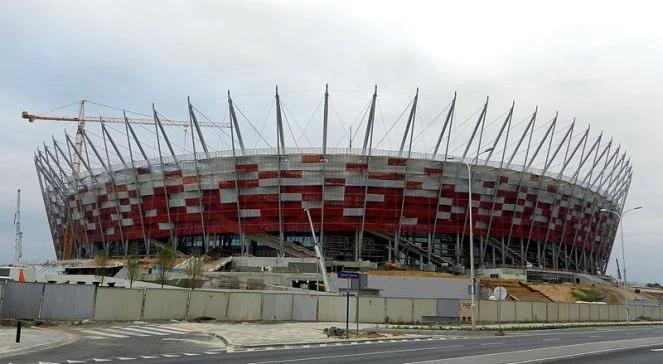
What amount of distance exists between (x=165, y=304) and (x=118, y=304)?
327cm

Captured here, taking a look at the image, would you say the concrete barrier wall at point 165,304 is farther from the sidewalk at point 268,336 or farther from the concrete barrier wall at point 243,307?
the sidewalk at point 268,336

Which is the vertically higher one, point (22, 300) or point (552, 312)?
point (22, 300)

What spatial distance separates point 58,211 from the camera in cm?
11688

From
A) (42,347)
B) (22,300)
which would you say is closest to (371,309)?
(22,300)

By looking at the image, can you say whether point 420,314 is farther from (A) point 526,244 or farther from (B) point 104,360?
(A) point 526,244

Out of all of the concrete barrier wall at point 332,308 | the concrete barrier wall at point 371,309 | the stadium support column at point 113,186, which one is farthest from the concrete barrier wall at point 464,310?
the stadium support column at point 113,186

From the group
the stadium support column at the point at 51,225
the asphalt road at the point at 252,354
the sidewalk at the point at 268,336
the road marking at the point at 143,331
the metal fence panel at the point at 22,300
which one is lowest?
the road marking at the point at 143,331

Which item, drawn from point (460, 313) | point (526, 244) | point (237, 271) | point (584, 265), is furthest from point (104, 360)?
point (584, 265)

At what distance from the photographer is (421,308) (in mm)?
42375

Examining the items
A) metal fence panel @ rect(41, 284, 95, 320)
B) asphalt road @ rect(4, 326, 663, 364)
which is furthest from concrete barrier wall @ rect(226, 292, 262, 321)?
asphalt road @ rect(4, 326, 663, 364)

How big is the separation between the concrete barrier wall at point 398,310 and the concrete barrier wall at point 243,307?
9465 millimetres

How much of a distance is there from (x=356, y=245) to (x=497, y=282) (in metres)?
22.7

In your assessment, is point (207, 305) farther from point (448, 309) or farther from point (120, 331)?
point (448, 309)

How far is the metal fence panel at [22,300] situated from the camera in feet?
95.0
